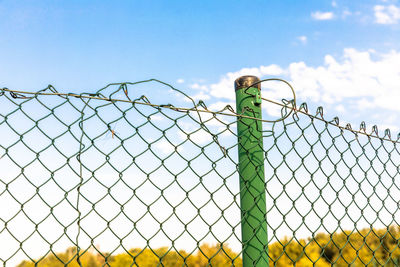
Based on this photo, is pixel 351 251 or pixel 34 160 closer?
pixel 34 160

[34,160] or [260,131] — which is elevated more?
[260,131]

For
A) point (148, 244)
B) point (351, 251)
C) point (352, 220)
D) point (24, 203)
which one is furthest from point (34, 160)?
point (351, 251)

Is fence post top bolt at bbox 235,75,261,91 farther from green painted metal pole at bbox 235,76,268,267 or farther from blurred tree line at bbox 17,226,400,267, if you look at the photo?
blurred tree line at bbox 17,226,400,267

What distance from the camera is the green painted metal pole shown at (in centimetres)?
216

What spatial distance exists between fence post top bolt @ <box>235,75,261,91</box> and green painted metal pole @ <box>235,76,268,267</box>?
0.02 m

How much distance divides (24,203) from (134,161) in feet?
1.49

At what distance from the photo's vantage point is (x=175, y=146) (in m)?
1.97

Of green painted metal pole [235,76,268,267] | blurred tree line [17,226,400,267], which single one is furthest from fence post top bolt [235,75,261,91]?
blurred tree line [17,226,400,267]

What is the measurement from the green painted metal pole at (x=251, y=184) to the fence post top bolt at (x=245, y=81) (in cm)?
2

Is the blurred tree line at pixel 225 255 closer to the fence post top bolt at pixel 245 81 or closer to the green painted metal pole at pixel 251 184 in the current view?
the green painted metal pole at pixel 251 184

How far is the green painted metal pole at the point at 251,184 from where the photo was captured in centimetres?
216

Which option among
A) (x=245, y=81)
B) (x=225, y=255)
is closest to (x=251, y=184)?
(x=245, y=81)

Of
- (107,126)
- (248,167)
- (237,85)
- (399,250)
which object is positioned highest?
(237,85)

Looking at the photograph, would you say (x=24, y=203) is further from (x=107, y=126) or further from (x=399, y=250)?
(x=399, y=250)
